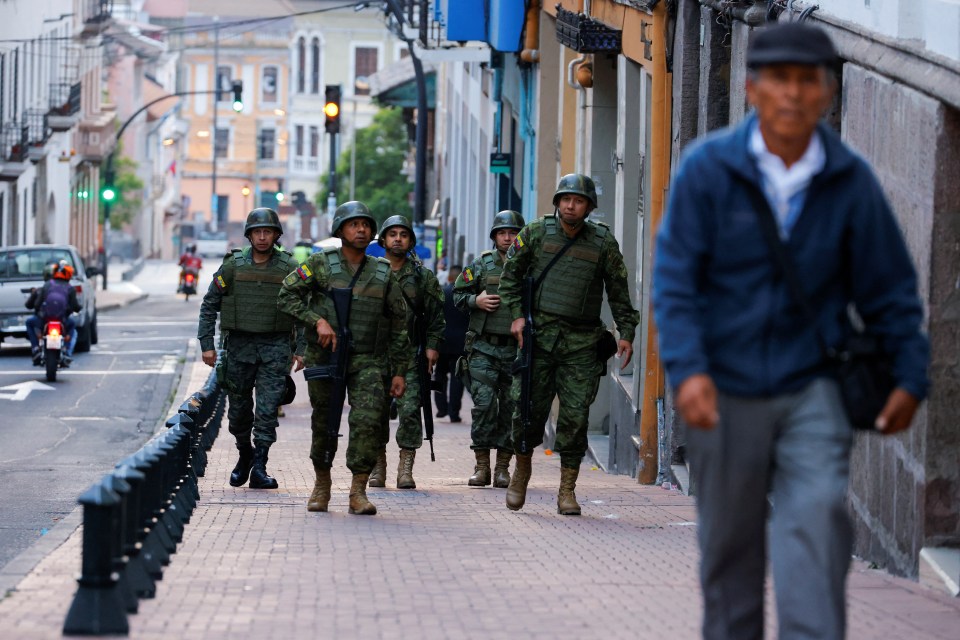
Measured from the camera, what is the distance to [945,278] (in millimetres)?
7629

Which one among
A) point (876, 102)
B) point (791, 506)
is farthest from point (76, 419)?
point (791, 506)

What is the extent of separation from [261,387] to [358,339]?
2446 mm

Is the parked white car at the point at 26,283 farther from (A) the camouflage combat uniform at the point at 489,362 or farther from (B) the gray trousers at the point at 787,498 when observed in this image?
(B) the gray trousers at the point at 787,498

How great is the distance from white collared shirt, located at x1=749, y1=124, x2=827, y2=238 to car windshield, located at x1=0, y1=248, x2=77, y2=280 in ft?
87.5

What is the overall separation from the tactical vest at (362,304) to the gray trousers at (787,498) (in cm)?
617

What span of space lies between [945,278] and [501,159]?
20026 mm

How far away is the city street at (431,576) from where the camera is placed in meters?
6.86

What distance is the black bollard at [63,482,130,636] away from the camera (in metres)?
6.55

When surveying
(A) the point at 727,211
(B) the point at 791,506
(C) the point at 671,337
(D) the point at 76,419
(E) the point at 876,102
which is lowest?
(D) the point at 76,419

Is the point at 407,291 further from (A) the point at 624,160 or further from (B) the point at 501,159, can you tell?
(B) the point at 501,159

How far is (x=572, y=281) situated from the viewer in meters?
11.0

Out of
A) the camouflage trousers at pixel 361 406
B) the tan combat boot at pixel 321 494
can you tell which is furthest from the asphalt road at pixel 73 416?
the camouflage trousers at pixel 361 406

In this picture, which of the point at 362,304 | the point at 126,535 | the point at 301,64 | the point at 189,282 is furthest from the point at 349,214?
the point at 301,64

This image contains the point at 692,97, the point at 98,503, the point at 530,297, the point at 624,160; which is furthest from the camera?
the point at 624,160
